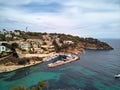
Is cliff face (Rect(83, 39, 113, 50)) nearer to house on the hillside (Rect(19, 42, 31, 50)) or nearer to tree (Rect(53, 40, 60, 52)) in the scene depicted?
tree (Rect(53, 40, 60, 52))

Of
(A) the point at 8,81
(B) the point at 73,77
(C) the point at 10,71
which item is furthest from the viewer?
(C) the point at 10,71

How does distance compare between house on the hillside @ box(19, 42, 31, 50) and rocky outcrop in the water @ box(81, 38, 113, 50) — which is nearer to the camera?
Answer: house on the hillside @ box(19, 42, 31, 50)

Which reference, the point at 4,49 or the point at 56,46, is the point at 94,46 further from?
the point at 4,49

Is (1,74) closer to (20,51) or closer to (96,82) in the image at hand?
(20,51)

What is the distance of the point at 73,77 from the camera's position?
60031 mm

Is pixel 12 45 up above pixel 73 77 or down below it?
above

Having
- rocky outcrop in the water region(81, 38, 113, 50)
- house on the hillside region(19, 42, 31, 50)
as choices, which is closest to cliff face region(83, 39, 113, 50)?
rocky outcrop in the water region(81, 38, 113, 50)

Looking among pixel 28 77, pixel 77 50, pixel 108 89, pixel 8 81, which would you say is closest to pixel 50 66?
pixel 28 77

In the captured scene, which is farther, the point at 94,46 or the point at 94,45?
the point at 94,45

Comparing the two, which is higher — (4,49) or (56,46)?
(4,49)

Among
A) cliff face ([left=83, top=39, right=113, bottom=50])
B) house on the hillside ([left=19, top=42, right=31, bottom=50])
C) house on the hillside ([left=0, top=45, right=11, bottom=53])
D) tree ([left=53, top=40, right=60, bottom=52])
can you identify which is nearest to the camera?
house on the hillside ([left=0, top=45, right=11, bottom=53])

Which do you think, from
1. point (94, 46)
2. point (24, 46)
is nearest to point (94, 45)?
point (94, 46)

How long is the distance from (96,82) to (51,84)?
13995 millimetres

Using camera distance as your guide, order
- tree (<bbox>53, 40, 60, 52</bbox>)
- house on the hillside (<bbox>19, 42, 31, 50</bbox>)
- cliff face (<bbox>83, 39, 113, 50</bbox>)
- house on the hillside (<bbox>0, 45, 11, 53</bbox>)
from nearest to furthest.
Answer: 1. house on the hillside (<bbox>0, 45, 11, 53</bbox>)
2. house on the hillside (<bbox>19, 42, 31, 50</bbox>)
3. tree (<bbox>53, 40, 60, 52</bbox>)
4. cliff face (<bbox>83, 39, 113, 50</bbox>)
